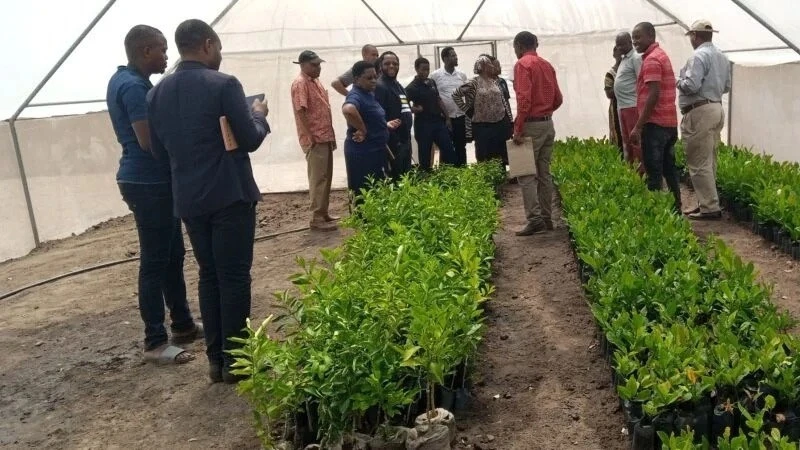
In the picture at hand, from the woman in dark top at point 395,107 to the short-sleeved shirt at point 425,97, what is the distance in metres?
0.41

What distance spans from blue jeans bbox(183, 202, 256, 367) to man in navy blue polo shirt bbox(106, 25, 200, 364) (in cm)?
55

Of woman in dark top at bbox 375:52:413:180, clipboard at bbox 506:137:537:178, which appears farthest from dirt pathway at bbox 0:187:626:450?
woman in dark top at bbox 375:52:413:180

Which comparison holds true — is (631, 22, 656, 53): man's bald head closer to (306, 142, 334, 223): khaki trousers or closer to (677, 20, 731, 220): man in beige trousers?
(677, 20, 731, 220): man in beige trousers

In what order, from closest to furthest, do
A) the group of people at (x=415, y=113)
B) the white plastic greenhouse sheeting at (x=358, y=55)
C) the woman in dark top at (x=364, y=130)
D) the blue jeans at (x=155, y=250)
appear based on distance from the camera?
the blue jeans at (x=155, y=250) → the woman in dark top at (x=364, y=130) → the group of people at (x=415, y=113) → the white plastic greenhouse sheeting at (x=358, y=55)

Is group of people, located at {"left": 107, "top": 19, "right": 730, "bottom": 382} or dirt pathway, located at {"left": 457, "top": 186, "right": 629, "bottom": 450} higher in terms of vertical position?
group of people, located at {"left": 107, "top": 19, "right": 730, "bottom": 382}

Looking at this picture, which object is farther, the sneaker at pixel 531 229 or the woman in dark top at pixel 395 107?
the woman in dark top at pixel 395 107

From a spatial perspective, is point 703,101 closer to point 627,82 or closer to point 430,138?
point 627,82

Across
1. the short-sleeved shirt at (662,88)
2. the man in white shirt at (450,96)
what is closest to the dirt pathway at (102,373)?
the man in white shirt at (450,96)

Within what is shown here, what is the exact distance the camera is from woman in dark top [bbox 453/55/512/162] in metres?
8.39

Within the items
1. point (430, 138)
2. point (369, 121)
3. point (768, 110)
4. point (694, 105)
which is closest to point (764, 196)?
point (694, 105)

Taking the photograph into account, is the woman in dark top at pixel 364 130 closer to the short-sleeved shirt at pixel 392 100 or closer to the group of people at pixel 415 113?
the group of people at pixel 415 113

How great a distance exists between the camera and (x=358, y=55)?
36.3 ft

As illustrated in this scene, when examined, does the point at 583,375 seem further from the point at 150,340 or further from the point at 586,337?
the point at 150,340

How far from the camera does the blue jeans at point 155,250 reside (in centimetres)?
445
